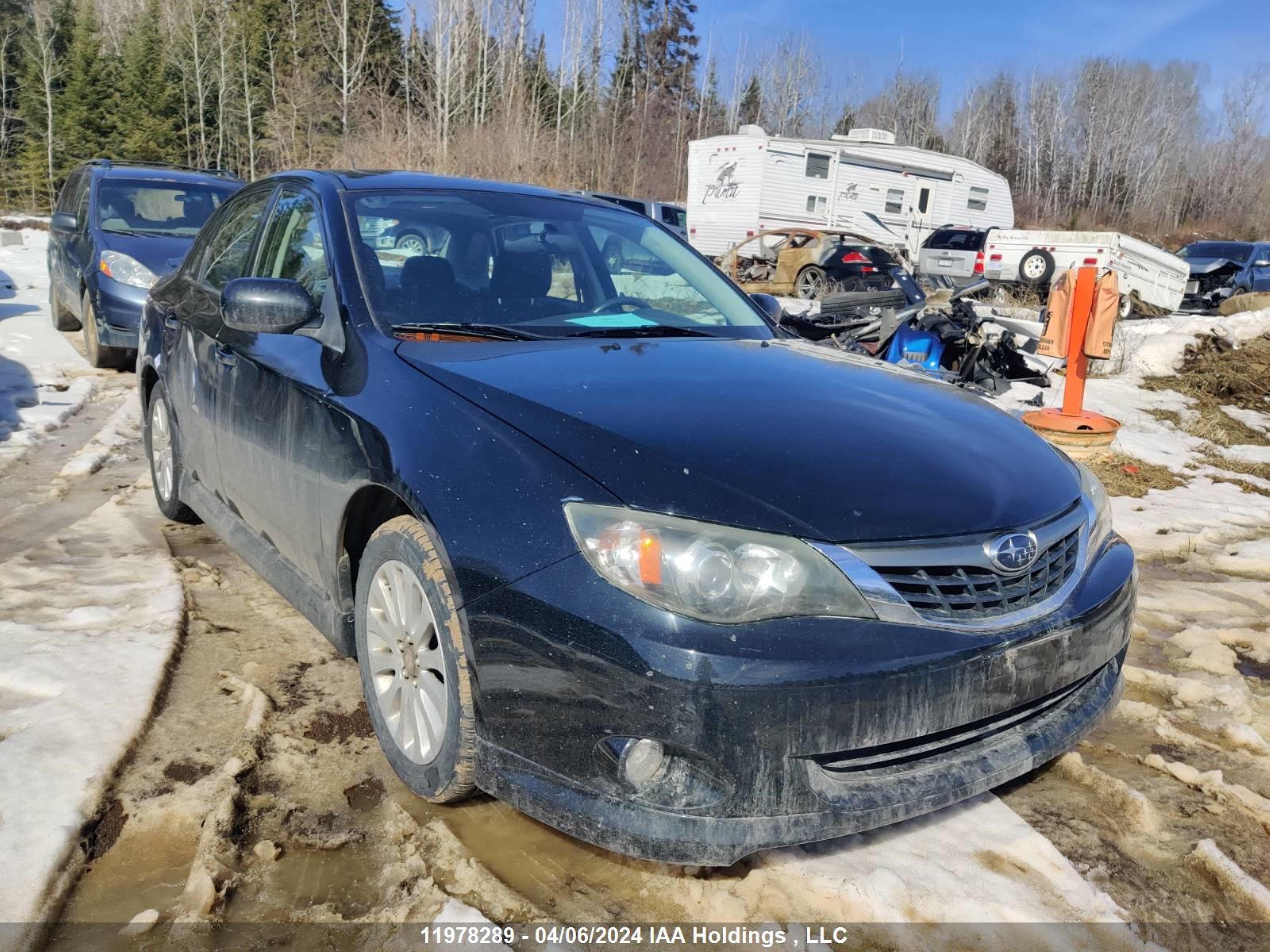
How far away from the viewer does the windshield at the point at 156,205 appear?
29.9ft

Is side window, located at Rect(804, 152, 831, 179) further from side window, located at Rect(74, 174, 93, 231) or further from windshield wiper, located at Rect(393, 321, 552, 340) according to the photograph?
windshield wiper, located at Rect(393, 321, 552, 340)

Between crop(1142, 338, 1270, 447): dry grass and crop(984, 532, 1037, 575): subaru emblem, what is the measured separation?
7.13 meters

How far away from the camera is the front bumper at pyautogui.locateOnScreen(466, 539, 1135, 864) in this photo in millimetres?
1911

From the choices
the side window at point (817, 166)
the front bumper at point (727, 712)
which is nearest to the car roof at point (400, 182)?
the front bumper at point (727, 712)

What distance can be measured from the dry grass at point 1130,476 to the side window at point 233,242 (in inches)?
198

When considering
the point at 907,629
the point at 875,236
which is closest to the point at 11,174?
the point at 875,236

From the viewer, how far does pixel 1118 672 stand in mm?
2646

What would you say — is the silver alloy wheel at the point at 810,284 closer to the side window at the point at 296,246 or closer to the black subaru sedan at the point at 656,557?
the side window at the point at 296,246

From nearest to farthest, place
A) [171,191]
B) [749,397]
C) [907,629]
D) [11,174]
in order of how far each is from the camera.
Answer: [907,629] → [749,397] → [171,191] → [11,174]

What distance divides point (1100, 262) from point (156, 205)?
1491 cm

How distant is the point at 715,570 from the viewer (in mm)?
1971

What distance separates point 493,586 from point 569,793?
0.45 m

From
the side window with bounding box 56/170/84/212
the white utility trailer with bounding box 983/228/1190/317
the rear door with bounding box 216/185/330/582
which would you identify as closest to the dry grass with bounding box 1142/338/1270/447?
the white utility trailer with bounding box 983/228/1190/317

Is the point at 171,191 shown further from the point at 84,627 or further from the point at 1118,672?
the point at 1118,672
